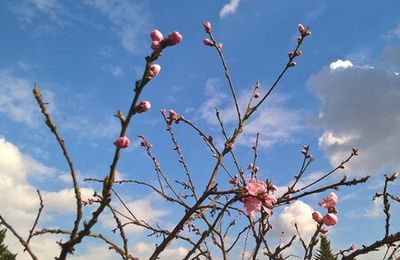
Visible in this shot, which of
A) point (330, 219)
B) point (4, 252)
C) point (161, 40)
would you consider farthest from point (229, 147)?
point (4, 252)

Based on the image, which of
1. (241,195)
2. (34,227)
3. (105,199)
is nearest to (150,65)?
(105,199)

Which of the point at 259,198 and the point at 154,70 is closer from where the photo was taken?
the point at 154,70

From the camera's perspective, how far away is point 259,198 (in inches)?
92.6

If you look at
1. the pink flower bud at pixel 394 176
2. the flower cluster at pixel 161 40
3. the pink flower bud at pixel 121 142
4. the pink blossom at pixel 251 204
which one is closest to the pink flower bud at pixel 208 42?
the pink flower bud at pixel 394 176

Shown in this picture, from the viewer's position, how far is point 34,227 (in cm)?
213

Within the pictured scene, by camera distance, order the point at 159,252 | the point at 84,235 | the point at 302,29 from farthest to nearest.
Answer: the point at 302,29
the point at 159,252
the point at 84,235

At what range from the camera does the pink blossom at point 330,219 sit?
2.82 metres

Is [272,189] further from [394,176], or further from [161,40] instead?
[394,176]

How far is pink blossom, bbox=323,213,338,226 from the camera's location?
2.82m

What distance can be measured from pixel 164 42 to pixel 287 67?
3.41m

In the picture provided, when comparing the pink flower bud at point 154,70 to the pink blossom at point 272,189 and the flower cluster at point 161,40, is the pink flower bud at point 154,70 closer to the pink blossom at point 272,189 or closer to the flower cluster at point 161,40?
the flower cluster at point 161,40

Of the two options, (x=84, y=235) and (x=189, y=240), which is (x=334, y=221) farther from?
(x=189, y=240)

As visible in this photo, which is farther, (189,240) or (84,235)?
(189,240)

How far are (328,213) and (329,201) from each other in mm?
124
